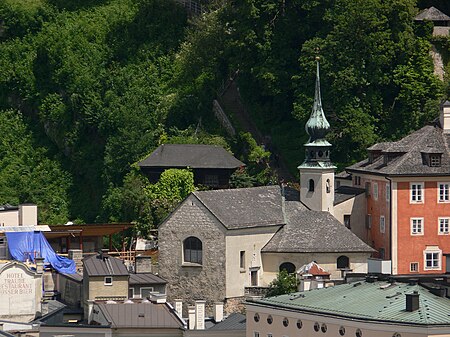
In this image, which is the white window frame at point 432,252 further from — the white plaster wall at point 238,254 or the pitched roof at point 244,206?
the white plaster wall at point 238,254

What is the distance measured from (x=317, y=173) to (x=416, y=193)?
5584 mm

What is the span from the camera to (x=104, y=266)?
117 m

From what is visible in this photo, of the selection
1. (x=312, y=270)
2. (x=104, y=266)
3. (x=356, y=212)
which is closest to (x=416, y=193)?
(x=356, y=212)

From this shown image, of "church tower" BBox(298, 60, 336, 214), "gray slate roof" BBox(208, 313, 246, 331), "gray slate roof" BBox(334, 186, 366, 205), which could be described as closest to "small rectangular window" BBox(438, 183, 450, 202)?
"gray slate roof" BBox(334, 186, 366, 205)

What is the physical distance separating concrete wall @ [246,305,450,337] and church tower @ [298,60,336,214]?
70.2ft

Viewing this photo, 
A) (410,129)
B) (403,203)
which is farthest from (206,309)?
(410,129)

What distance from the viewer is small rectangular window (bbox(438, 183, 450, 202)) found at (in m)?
121

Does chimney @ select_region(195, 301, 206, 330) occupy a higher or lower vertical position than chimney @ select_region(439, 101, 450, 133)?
lower

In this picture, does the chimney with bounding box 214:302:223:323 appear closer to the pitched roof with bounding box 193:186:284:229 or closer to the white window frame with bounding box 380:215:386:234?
the pitched roof with bounding box 193:186:284:229

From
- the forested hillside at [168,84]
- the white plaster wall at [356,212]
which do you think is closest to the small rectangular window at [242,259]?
the white plaster wall at [356,212]

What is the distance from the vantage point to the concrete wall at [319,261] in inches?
4715

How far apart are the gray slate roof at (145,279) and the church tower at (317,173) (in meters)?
8.78

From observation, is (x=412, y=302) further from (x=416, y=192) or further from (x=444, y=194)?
(x=444, y=194)

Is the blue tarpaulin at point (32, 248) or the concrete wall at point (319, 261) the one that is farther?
the blue tarpaulin at point (32, 248)
